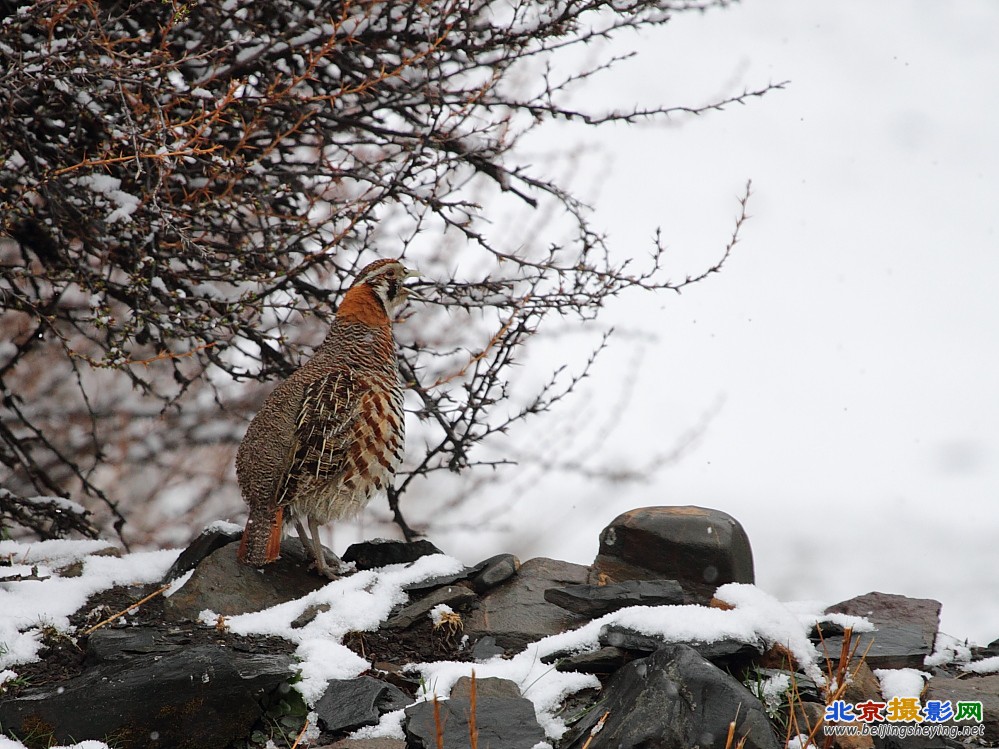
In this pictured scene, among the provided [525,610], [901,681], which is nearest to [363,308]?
[525,610]

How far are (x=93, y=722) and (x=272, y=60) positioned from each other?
4.27m

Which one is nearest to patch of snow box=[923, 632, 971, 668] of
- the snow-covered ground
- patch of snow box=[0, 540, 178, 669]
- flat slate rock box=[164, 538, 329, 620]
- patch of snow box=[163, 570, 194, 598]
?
the snow-covered ground

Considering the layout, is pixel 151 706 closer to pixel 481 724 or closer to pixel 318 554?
pixel 481 724

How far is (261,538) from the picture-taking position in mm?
6258

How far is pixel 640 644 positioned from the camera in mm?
4926

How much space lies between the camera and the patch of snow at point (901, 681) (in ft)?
16.2

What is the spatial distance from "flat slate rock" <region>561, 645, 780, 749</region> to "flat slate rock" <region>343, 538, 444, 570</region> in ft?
8.56

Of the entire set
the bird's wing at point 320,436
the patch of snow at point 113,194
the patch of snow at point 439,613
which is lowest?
the patch of snow at point 439,613

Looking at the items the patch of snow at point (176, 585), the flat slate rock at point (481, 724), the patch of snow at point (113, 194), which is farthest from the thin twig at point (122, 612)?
the patch of snow at point (113, 194)

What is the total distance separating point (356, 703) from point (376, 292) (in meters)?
2.99

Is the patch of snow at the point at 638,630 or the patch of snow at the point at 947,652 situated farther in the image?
the patch of snow at the point at 947,652

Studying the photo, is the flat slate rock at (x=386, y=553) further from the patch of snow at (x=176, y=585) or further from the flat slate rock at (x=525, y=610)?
the patch of snow at (x=176, y=585)

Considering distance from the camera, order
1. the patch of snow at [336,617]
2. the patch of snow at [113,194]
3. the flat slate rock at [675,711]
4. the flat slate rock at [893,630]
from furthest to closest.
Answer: the patch of snow at [113,194], the flat slate rock at [893,630], the patch of snow at [336,617], the flat slate rock at [675,711]

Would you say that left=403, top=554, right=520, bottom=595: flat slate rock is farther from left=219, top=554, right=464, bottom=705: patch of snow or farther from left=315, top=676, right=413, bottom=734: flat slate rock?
left=315, top=676, right=413, bottom=734: flat slate rock
